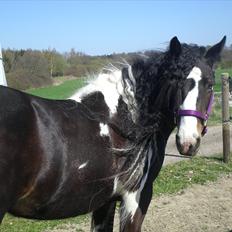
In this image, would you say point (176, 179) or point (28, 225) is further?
point (176, 179)

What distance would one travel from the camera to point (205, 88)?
2836mm

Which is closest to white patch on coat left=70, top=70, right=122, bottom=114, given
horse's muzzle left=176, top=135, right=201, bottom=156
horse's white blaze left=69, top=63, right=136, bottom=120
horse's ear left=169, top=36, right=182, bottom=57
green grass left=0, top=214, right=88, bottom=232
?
horse's white blaze left=69, top=63, right=136, bottom=120

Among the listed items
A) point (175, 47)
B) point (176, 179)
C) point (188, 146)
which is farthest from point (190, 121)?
point (176, 179)

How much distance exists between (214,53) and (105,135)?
3.66 ft

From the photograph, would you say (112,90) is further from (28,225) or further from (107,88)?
(28,225)

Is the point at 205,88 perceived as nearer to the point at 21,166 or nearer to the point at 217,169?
the point at 21,166

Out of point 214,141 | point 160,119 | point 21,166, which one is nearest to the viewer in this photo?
point 21,166

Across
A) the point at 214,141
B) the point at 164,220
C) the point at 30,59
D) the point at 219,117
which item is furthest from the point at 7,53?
the point at 164,220

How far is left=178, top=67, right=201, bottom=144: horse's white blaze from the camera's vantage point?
8.75 ft

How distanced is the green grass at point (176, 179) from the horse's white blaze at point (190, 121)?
2.62 metres

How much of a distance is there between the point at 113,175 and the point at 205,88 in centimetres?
93

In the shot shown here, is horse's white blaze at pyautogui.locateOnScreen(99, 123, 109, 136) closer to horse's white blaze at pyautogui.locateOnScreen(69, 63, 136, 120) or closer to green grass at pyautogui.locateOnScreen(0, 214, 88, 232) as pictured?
horse's white blaze at pyautogui.locateOnScreen(69, 63, 136, 120)

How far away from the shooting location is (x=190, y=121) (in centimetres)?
270

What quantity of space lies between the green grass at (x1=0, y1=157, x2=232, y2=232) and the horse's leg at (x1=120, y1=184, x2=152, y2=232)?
1.88 m
